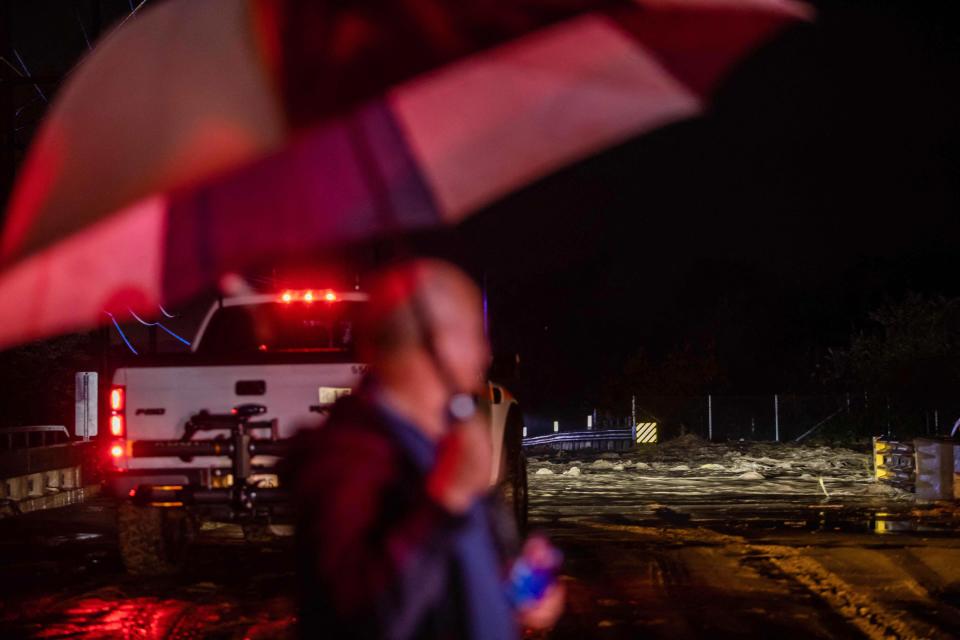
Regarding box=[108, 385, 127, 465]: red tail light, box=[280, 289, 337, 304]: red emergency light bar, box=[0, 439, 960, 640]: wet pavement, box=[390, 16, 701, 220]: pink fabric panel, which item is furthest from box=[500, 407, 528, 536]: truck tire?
box=[390, 16, 701, 220]: pink fabric panel

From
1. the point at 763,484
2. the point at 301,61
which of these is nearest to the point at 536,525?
the point at 763,484

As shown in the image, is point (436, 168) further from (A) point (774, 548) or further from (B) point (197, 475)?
(A) point (774, 548)

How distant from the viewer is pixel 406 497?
2703 mm

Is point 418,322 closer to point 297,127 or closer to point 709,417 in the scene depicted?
point 297,127

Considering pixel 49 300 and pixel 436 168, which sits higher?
pixel 436 168

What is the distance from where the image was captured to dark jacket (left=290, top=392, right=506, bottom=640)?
2635mm

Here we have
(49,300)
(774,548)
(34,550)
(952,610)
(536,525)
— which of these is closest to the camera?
(49,300)

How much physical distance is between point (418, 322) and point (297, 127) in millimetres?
535

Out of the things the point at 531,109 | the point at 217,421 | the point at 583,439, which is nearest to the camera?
the point at 531,109

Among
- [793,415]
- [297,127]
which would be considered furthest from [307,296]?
[793,415]

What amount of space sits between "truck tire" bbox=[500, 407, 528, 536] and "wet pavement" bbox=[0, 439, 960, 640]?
22.4 inches

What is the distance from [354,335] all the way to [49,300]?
738cm

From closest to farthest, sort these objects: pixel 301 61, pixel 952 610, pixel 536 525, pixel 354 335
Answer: pixel 301 61 → pixel 952 610 → pixel 354 335 → pixel 536 525

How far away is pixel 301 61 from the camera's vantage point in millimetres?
3010
